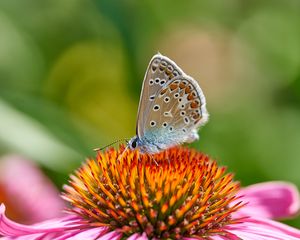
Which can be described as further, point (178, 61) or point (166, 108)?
point (178, 61)

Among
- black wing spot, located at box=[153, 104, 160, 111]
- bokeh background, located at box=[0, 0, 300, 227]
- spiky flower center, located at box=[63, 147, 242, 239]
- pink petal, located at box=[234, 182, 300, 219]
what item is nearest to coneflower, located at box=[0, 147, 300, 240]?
spiky flower center, located at box=[63, 147, 242, 239]

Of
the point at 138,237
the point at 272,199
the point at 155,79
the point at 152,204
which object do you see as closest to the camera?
the point at 138,237

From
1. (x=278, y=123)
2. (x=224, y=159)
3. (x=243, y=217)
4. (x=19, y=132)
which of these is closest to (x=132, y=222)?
(x=243, y=217)

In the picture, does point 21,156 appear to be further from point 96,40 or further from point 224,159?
point 96,40

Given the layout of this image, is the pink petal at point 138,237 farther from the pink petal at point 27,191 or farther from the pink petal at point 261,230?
the pink petal at point 27,191

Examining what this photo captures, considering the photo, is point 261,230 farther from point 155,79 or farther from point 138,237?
point 155,79

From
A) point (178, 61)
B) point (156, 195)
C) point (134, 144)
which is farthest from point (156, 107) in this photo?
point (178, 61)

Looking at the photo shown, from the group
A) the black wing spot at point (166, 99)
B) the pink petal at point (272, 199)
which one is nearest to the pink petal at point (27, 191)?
the pink petal at point (272, 199)

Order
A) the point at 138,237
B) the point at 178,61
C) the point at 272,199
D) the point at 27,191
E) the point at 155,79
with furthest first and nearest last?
the point at 178,61 < the point at 27,191 < the point at 272,199 < the point at 155,79 < the point at 138,237
